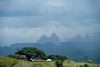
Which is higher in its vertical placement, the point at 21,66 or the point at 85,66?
the point at 21,66

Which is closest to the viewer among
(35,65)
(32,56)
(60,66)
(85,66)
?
(35,65)

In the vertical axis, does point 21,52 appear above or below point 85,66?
above

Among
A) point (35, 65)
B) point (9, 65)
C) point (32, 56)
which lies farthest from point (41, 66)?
point (32, 56)

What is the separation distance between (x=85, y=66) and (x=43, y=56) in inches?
666

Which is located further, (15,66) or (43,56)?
(43,56)

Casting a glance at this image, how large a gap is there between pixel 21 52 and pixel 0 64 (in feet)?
109

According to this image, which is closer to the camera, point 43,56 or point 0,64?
point 0,64

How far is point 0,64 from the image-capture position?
1155 cm

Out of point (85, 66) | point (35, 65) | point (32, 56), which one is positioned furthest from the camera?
point (32, 56)

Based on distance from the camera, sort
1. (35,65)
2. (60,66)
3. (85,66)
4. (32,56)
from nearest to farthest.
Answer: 1. (35,65)
2. (60,66)
3. (85,66)
4. (32,56)

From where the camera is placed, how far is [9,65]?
463 inches

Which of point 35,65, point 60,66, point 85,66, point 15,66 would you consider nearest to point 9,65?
point 15,66

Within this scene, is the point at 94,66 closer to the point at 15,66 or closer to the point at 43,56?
the point at 43,56

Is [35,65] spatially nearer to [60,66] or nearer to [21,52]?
[60,66]
